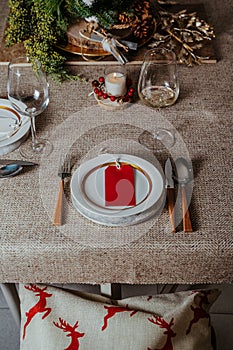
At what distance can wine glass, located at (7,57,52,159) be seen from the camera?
114cm

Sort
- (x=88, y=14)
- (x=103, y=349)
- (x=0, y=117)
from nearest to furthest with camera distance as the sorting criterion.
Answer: (x=103, y=349) → (x=0, y=117) → (x=88, y=14)

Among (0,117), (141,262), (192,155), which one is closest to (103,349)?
(141,262)

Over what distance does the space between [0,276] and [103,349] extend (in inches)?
10.9

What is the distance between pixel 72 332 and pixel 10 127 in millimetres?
518

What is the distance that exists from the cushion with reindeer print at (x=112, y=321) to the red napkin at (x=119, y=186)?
0.79ft

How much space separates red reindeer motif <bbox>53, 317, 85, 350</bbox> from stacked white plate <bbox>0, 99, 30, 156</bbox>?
424mm

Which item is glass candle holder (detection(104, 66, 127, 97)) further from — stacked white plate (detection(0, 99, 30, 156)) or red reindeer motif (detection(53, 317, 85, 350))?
red reindeer motif (detection(53, 317, 85, 350))

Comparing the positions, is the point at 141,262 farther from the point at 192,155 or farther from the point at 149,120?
the point at 149,120

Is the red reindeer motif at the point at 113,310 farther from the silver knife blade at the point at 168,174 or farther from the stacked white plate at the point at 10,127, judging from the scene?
the stacked white plate at the point at 10,127

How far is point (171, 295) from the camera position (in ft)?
3.65

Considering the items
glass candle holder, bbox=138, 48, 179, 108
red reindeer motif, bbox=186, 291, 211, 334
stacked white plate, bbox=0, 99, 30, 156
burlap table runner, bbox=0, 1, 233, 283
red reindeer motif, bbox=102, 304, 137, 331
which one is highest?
glass candle holder, bbox=138, 48, 179, 108

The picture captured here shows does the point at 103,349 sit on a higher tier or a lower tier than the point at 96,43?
lower

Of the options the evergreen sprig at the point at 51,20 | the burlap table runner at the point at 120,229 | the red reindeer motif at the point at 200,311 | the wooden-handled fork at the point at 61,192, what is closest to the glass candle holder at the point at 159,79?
the burlap table runner at the point at 120,229

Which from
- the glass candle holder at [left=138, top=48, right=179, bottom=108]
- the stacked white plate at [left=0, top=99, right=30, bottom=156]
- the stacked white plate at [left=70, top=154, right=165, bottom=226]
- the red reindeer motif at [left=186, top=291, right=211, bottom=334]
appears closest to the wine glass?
the stacked white plate at [left=0, top=99, right=30, bottom=156]
